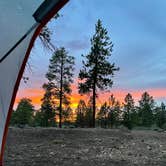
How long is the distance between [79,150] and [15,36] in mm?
8808

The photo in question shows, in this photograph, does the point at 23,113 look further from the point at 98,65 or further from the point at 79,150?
the point at 79,150

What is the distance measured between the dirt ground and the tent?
5.21 m

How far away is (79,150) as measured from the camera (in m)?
13.1

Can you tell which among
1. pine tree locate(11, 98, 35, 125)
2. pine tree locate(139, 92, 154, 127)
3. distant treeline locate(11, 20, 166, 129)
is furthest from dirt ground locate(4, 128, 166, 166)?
pine tree locate(139, 92, 154, 127)

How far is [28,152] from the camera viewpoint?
483 inches

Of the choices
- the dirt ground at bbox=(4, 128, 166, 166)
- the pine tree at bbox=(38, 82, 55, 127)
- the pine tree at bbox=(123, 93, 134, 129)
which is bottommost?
the dirt ground at bbox=(4, 128, 166, 166)

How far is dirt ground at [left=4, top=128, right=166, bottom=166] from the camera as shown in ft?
36.0

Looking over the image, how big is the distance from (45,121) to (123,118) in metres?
23.9

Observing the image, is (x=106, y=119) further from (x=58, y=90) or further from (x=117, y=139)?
(x=117, y=139)

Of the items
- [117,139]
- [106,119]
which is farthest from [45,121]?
[117,139]

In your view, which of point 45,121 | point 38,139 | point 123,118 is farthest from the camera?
point 123,118

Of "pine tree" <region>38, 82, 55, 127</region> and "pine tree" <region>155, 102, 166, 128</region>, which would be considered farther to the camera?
"pine tree" <region>155, 102, 166, 128</region>

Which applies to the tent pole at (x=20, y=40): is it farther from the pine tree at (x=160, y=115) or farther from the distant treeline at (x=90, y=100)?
the pine tree at (x=160, y=115)

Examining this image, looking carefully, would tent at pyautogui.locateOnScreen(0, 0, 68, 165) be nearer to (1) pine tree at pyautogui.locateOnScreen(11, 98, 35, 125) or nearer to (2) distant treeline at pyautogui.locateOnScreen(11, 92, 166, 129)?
(2) distant treeline at pyautogui.locateOnScreen(11, 92, 166, 129)
